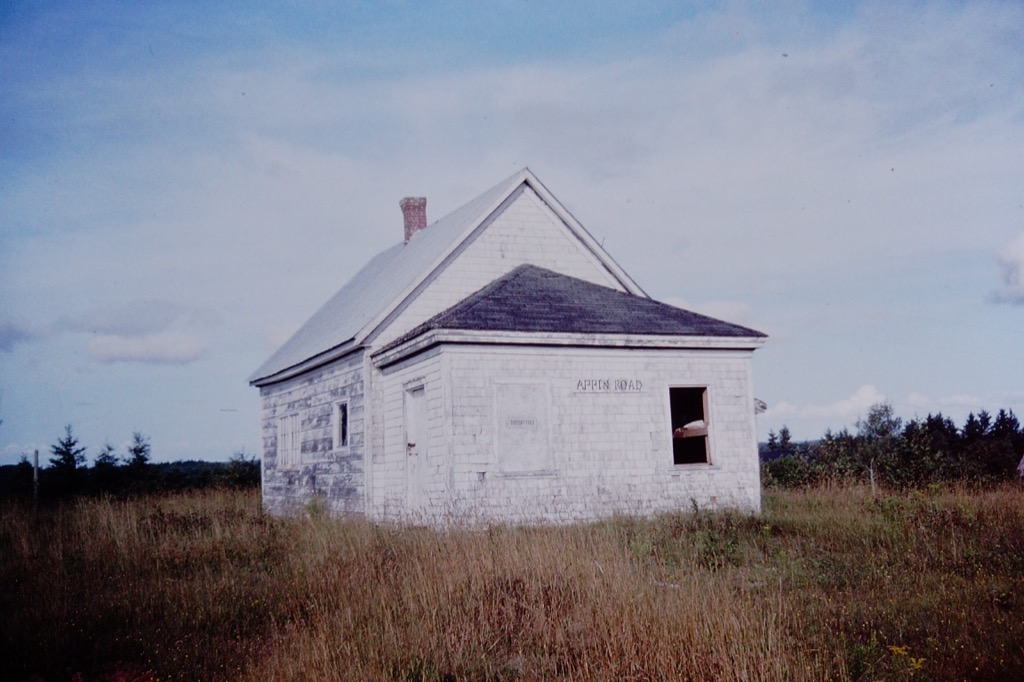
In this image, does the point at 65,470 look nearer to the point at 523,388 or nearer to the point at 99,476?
the point at 99,476

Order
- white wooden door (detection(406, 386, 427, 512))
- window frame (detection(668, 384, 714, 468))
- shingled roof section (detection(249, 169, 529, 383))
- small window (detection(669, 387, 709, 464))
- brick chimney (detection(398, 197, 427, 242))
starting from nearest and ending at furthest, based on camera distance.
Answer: white wooden door (detection(406, 386, 427, 512)) → window frame (detection(668, 384, 714, 468)) → small window (detection(669, 387, 709, 464)) → shingled roof section (detection(249, 169, 529, 383)) → brick chimney (detection(398, 197, 427, 242))

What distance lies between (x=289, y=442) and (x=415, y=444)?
7.30 m

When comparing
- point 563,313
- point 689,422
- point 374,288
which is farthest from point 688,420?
point 374,288

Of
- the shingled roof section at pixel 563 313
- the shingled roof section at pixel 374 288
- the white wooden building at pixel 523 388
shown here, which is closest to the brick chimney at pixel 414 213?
the shingled roof section at pixel 374 288

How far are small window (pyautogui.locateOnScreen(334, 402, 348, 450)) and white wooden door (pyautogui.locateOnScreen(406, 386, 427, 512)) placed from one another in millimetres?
3042

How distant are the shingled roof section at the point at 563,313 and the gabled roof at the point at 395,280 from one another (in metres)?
1.29

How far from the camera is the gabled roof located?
17.2m

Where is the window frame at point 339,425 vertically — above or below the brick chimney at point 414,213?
below

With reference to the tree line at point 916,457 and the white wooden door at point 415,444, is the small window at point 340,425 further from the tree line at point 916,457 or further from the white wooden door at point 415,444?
the tree line at point 916,457

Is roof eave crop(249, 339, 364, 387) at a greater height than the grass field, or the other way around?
roof eave crop(249, 339, 364, 387)

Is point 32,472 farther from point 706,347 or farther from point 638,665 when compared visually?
point 638,665

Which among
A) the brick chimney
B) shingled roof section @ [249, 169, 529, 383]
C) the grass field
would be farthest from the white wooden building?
the brick chimney

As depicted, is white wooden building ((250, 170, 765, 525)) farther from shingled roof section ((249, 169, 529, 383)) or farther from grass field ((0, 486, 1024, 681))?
grass field ((0, 486, 1024, 681))

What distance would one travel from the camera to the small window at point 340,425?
59.8 feet
